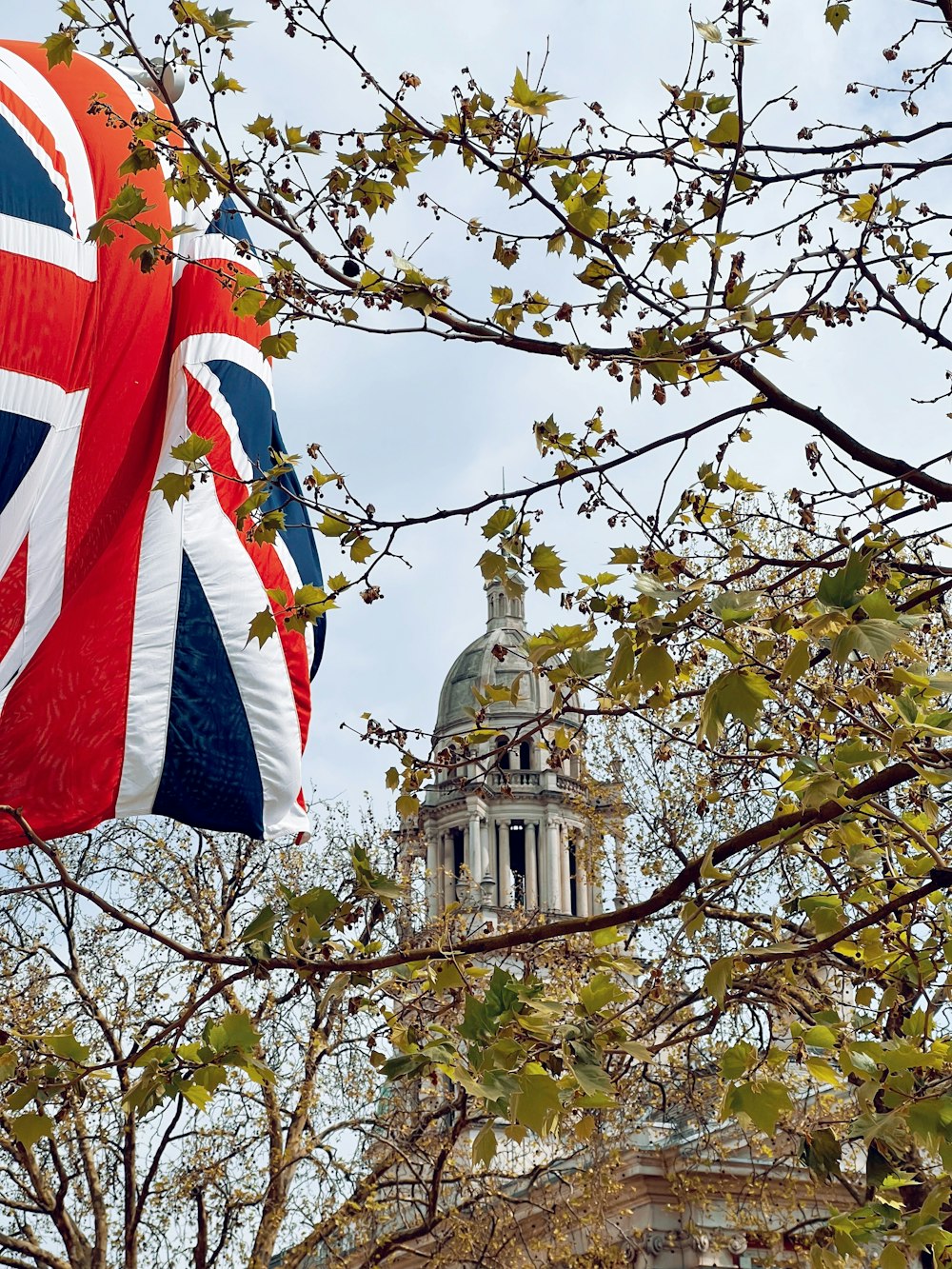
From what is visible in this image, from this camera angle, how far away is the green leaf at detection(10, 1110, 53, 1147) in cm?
401

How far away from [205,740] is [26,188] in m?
3.03

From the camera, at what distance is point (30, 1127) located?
4020 mm

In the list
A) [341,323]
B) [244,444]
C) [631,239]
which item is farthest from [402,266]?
[244,444]

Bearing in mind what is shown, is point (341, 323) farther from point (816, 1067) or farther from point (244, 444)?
point (244, 444)

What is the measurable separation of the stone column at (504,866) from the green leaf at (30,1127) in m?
50.9

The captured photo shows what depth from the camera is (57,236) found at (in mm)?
7285

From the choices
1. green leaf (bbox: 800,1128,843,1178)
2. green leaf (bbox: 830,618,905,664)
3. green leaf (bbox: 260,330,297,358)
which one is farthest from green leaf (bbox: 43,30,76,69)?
green leaf (bbox: 800,1128,843,1178)

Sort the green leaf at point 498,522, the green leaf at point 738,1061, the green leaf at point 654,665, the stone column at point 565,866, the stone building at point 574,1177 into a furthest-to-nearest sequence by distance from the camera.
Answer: the stone column at point 565,866 < the stone building at point 574,1177 < the green leaf at point 498,522 < the green leaf at point 738,1061 < the green leaf at point 654,665

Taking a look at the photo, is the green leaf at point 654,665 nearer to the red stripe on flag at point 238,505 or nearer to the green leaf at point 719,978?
the green leaf at point 719,978

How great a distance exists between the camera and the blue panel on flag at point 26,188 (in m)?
7.24

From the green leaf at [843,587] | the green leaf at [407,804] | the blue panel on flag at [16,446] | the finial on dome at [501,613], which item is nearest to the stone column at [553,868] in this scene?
the finial on dome at [501,613]

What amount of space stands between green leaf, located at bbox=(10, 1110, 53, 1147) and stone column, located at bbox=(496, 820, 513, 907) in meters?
50.9

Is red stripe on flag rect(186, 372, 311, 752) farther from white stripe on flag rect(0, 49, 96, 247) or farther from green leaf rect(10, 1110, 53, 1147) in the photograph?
green leaf rect(10, 1110, 53, 1147)

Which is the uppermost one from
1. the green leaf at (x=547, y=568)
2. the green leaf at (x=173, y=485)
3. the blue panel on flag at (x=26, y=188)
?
the blue panel on flag at (x=26, y=188)
